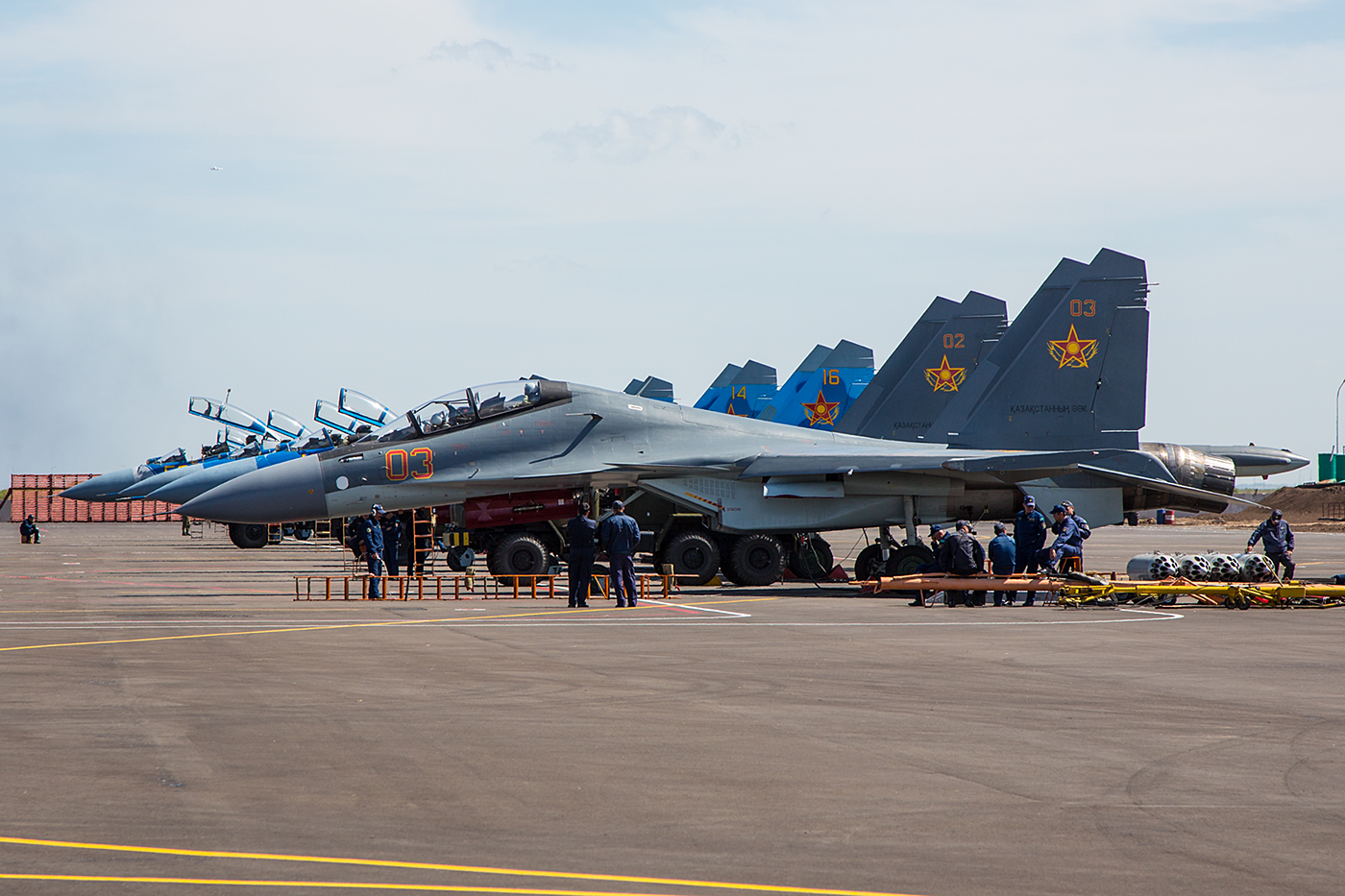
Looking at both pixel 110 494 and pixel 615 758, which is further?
pixel 110 494

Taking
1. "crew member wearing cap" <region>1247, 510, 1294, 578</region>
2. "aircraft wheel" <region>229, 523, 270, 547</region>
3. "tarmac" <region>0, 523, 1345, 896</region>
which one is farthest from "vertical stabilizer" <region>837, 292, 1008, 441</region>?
"aircraft wheel" <region>229, 523, 270, 547</region>

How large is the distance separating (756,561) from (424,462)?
18.3 ft

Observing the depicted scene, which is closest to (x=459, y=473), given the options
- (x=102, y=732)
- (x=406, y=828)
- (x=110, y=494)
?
(x=102, y=732)

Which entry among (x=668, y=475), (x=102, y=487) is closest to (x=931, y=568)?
(x=668, y=475)

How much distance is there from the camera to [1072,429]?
20.3 m

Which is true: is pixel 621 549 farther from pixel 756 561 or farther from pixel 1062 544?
pixel 1062 544

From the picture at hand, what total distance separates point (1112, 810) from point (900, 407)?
69.1 ft

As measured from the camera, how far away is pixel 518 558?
21078mm

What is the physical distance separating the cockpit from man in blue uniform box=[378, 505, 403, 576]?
350 centimetres

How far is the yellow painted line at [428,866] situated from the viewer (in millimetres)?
4473

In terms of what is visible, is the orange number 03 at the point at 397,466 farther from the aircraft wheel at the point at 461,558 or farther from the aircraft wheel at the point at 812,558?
the aircraft wheel at the point at 812,558

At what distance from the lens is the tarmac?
4.78 metres

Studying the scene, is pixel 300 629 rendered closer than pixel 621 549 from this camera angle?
Yes

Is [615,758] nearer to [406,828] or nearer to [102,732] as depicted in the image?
[406,828]
